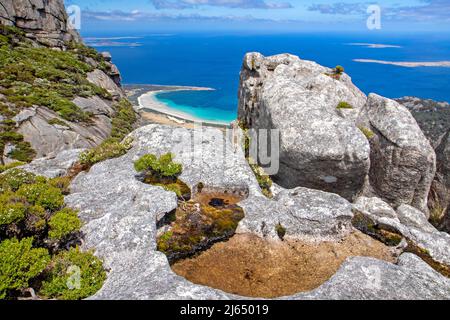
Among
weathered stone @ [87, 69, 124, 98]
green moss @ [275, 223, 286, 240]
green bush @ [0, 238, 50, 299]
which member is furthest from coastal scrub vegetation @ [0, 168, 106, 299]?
weathered stone @ [87, 69, 124, 98]

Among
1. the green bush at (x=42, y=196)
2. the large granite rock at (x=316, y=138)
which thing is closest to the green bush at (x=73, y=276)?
the green bush at (x=42, y=196)

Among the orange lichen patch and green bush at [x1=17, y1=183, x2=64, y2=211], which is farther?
green bush at [x1=17, y1=183, x2=64, y2=211]

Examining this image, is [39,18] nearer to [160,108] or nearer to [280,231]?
[160,108]

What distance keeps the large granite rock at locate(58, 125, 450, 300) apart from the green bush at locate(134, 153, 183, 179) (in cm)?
92

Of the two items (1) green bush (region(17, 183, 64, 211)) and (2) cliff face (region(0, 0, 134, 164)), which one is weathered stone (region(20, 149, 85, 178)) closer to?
(2) cliff face (region(0, 0, 134, 164))

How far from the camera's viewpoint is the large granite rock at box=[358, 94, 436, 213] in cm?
2484

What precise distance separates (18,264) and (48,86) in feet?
163

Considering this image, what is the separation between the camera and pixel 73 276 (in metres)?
12.1

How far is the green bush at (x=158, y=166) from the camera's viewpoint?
69.4 ft

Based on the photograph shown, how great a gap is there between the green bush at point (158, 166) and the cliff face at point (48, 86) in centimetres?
1179

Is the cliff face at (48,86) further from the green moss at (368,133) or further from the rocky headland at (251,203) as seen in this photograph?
the green moss at (368,133)
